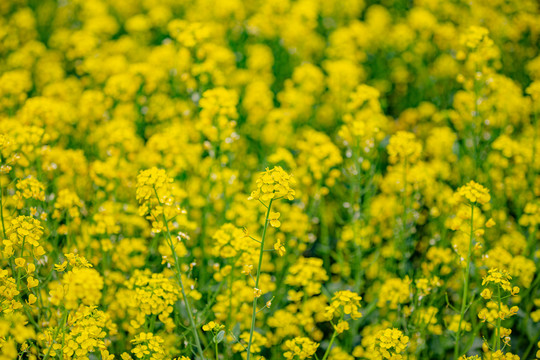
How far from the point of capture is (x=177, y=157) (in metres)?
3.88

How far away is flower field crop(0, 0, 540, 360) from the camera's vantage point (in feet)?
8.65

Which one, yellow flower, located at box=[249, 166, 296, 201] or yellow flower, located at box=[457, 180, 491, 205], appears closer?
yellow flower, located at box=[249, 166, 296, 201]

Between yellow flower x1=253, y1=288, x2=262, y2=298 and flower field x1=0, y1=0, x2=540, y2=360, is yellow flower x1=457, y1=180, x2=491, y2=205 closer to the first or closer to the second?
flower field x1=0, y1=0, x2=540, y2=360

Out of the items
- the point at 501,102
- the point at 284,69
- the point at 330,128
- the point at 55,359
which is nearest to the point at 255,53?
the point at 284,69

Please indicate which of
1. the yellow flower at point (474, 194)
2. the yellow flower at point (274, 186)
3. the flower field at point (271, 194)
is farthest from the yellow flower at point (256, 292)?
the yellow flower at point (474, 194)

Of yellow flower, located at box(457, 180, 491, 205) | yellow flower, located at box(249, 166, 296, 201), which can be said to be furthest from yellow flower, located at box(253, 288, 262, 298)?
yellow flower, located at box(457, 180, 491, 205)

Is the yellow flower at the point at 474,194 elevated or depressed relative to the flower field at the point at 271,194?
elevated

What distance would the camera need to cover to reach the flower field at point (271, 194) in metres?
2.64

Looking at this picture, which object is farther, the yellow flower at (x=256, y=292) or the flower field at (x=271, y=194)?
the flower field at (x=271, y=194)

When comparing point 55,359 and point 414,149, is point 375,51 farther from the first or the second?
point 55,359

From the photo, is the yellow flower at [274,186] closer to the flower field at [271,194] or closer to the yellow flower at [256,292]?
the flower field at [271,194]

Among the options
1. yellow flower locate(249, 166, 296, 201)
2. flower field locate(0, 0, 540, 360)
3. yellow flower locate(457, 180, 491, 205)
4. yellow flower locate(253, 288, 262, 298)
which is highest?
yellow flower locate(249, 166, 296, 201)

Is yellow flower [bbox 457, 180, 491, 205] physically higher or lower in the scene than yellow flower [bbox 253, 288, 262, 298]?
higher

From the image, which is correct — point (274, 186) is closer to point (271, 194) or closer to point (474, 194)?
point (271, 194)
